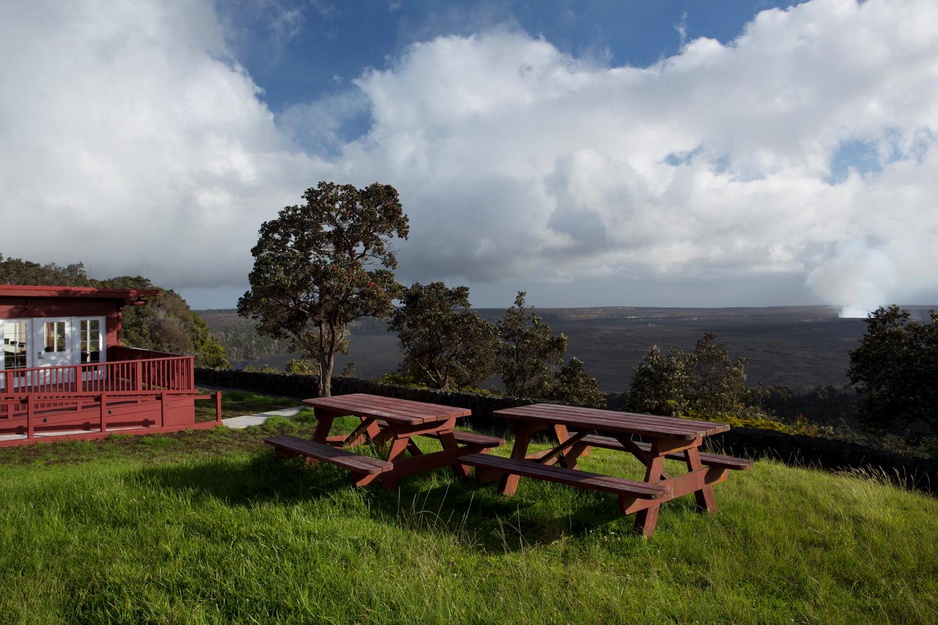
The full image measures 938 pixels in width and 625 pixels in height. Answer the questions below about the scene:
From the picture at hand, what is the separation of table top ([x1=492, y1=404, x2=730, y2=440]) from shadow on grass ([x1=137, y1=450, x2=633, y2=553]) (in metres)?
0.56

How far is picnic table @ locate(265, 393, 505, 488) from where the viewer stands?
4680 millimetres

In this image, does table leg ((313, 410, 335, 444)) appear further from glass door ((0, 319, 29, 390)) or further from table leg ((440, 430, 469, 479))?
glass door ((0, 319, 29, 390))

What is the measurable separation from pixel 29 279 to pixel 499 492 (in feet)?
145

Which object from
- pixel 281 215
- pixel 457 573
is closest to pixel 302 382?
pixel 281 215

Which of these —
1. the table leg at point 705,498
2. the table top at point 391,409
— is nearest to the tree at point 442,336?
the table top at point 391,409

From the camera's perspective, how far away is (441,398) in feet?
47.9

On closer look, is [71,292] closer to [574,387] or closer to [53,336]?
[53,336]

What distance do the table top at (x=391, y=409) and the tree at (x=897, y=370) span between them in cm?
1222

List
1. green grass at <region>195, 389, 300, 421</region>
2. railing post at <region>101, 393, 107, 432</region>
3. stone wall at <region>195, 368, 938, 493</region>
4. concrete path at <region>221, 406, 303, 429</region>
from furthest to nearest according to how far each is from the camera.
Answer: green grass at <region>195, 389, 300, 421</region>, concrete path at <region>221, 406, 303, 429</region>, railing post at <region>101, 393, 107, 432</region>, stone wall at <region>195, 368, 938, 493</region>

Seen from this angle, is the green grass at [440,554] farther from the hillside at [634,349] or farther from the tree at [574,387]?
the hillside at [634,349]

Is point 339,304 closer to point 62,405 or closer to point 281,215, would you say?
point 281,215

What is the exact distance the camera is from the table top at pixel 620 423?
4.13 meters

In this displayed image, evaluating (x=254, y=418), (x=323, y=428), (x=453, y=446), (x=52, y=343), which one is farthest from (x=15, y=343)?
(x=453, y=446)

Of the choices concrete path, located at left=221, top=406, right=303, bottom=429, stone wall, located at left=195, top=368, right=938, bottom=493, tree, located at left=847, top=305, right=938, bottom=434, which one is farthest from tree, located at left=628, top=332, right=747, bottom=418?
concrete path, located at left=221, top=406, right=303, bottom=429
